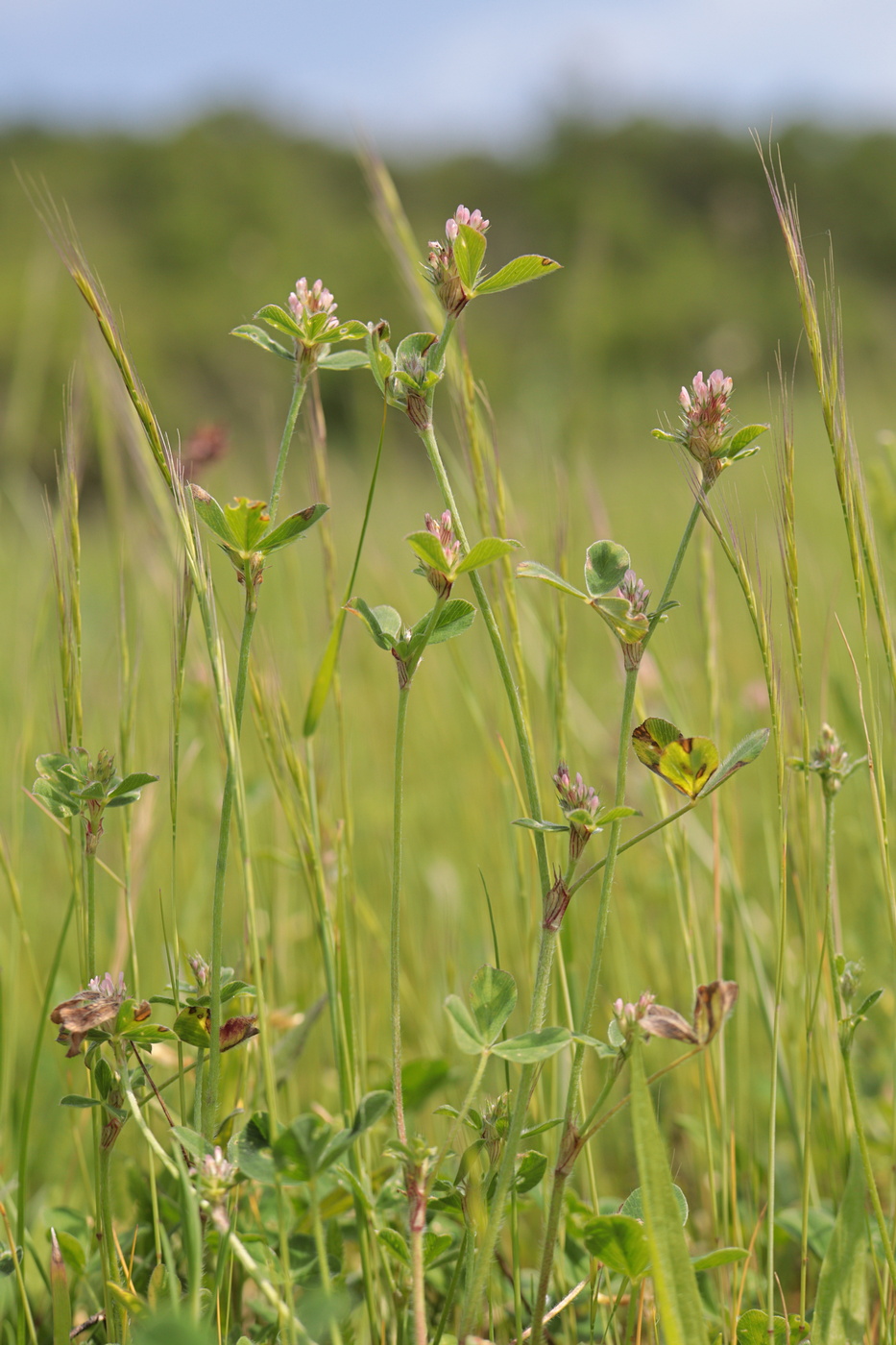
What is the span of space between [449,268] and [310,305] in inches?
2.1

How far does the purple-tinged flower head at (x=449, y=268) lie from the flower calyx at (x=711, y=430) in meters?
0.07

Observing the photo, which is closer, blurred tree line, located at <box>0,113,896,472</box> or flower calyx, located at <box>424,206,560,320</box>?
flower calyx, located at <box>424,206,560,320</box>

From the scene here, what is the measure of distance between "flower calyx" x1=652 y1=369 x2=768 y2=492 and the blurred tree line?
767cm

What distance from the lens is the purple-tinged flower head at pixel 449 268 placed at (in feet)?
0.99

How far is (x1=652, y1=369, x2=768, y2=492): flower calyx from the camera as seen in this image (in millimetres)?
305

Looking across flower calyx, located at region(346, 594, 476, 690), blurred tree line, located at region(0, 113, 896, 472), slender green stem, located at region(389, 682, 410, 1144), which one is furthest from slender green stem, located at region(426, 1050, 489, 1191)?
blurred tree line, located at region(0, 113, 896, 472)

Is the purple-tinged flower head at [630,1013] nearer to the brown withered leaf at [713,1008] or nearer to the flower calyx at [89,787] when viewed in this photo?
the brown withered leaf at [713,1008]

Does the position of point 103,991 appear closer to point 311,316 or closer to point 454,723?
point 311,316

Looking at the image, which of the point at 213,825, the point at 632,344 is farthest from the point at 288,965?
the point at 632,344

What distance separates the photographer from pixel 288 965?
0.74m

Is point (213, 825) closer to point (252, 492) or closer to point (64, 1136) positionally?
point (64, 1136)

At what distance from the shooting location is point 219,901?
31 cm

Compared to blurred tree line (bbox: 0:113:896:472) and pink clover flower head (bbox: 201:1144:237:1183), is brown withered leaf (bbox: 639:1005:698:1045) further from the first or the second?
blurred tree line (bbox: 0:113:896:472)

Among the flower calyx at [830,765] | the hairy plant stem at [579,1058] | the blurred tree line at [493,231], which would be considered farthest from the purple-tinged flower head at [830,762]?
the blurred tree line at [493,231]
